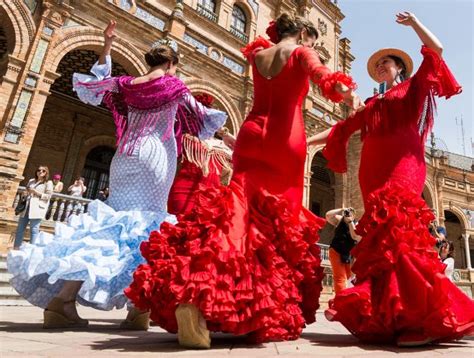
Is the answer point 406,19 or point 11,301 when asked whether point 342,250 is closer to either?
point 406,19

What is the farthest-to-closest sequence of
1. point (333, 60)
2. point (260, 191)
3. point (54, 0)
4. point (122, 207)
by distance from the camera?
point (333, 60)
point (54, 0)
point (122, 207)
point (260, 191)

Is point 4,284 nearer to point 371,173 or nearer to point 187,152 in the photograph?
point 187,152

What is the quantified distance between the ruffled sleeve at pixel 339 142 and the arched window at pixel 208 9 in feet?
38.4

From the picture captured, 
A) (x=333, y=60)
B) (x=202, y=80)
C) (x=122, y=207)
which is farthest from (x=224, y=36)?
(x=122, y=207)

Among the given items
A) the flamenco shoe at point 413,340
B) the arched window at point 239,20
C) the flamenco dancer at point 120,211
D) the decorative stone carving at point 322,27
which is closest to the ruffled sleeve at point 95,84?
the flamenco dancer at point 120,211

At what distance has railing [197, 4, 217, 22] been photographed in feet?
42.4

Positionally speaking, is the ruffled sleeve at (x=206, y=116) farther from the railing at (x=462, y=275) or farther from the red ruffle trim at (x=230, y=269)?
the railing at (x=462, y=275)

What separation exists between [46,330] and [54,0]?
927 centimetres

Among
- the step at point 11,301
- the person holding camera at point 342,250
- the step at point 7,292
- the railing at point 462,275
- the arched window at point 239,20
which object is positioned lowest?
the step at point 11,301

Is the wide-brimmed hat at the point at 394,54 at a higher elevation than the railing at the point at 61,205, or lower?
higher

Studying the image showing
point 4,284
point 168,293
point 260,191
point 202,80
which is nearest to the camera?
point 168,293

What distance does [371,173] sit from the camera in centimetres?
233

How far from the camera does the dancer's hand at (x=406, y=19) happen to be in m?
2.22

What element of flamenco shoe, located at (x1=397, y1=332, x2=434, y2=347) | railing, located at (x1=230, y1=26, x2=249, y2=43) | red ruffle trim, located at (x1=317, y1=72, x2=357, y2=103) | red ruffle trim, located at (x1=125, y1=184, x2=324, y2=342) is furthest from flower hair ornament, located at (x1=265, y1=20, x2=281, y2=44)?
railing, located at (x1=230, y1=26, x2=249, y2=43)
